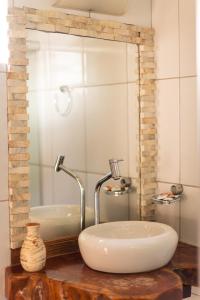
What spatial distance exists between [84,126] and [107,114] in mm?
122

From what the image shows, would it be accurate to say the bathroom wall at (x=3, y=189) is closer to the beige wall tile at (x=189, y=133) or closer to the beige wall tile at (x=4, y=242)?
the beige wall tile at (x=4, y=242)

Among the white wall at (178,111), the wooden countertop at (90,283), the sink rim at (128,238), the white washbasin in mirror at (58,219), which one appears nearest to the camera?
the wooden countertop at (90,283)

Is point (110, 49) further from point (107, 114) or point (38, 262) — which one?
point (38, 262)

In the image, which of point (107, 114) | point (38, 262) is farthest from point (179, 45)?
point (38, 262)

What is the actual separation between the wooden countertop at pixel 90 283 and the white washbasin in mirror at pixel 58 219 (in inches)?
4.7

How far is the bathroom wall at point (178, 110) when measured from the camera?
1.62 meters

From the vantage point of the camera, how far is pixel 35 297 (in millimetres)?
1320

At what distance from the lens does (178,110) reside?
168 centimetres

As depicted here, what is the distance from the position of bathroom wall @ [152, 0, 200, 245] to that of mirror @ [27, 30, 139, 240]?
11 centimetres

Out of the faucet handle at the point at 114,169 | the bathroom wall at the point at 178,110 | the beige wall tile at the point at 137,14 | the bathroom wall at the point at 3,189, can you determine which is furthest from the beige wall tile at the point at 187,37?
the bathroom wall at the point at 3,189

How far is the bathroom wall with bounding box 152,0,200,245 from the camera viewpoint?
5.32 ft

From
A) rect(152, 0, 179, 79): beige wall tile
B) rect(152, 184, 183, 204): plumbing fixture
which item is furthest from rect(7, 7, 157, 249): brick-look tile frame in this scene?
rect(152, 184, 183, 204): plumbing fixture

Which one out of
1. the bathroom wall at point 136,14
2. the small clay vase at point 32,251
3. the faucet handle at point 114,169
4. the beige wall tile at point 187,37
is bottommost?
the small clay vase at point 32,251

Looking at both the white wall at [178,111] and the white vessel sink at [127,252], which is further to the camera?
the white wall at [178,111]
